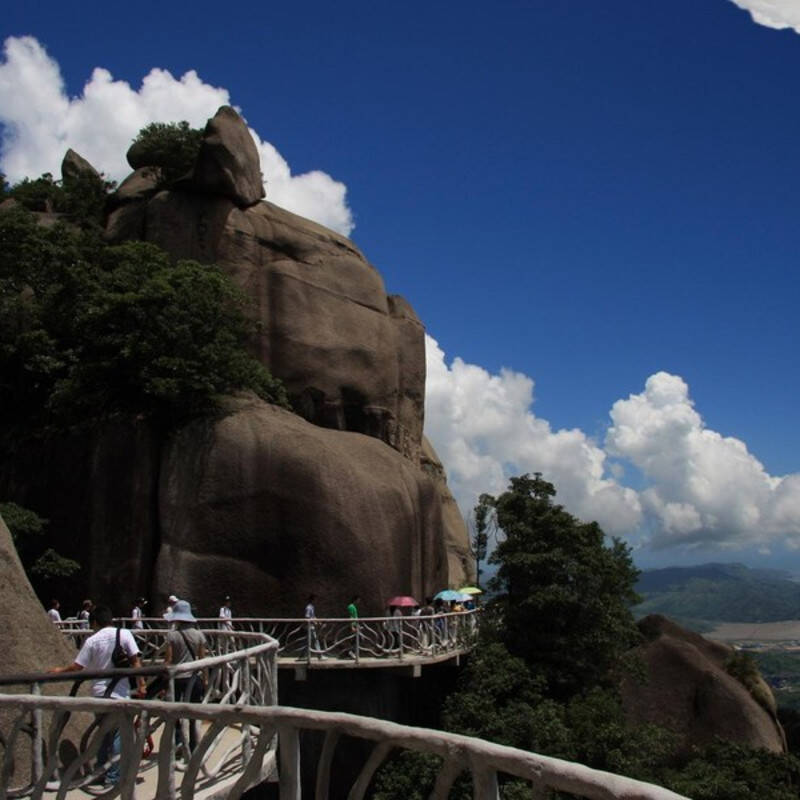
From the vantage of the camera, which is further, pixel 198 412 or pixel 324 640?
pixel 198 412

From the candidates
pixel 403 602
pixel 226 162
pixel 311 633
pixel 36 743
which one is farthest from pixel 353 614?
pixel 226 162

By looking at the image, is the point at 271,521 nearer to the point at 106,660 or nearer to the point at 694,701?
the point at 694,701

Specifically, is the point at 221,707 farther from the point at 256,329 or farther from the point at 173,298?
the point at 256,329

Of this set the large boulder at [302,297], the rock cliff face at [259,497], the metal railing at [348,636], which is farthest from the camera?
the large boulder at [302,297]

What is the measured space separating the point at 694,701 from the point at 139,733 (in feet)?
76.0

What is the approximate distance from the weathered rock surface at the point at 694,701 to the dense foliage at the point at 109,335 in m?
14.4

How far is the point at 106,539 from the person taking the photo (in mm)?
24328

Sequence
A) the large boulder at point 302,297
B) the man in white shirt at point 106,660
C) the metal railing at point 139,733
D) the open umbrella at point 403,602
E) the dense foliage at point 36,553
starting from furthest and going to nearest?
the large boulder at point 302,297, the open umbrella at point 403,602, the dense foliage at point 36,553, the man in white shirt at point 106,660, the metal railing at point 139,733

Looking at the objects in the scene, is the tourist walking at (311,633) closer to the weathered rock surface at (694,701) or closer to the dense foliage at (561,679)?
the dense foliage at (561,679)

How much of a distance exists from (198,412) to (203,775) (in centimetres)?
1813

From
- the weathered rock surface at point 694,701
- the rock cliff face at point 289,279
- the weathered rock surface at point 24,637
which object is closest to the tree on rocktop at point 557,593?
the weathered rock surface at point 694,701

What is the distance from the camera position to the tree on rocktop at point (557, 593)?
23.1 m

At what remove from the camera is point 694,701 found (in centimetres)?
2562

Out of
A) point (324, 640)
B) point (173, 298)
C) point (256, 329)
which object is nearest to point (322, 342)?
point (256, 329)
